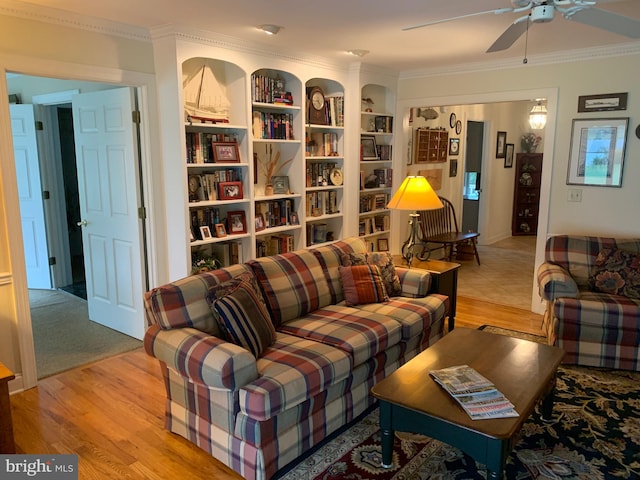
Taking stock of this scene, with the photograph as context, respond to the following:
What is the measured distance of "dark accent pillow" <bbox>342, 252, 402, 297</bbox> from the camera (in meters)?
3.56

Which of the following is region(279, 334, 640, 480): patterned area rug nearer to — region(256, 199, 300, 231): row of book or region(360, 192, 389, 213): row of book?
region(256, 199, 300, 231): row of book

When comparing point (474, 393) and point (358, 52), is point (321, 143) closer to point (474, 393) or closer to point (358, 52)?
point (358, 52)

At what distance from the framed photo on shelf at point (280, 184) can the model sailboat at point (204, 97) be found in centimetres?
76

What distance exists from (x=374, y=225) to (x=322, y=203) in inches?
33.8

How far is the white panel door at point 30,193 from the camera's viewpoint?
507 centimetres

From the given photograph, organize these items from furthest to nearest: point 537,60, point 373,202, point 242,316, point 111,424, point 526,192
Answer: point 526,192 < point 373,202 < point 537,60 < point 111,424 < point 242,316

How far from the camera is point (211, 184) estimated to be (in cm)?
394

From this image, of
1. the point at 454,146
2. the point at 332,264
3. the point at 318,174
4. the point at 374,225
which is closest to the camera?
the point at 332,264

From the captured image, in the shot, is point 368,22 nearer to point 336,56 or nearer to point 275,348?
point 336,56

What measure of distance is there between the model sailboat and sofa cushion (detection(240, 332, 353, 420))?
2002mm

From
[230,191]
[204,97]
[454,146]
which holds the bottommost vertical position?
[230,191]

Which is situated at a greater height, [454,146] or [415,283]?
[454,146]

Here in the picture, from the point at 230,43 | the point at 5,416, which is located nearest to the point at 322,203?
the point at 230,43

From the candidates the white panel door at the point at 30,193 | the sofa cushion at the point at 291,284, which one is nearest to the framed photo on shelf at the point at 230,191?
the sofa cushion at the point at 291,284
